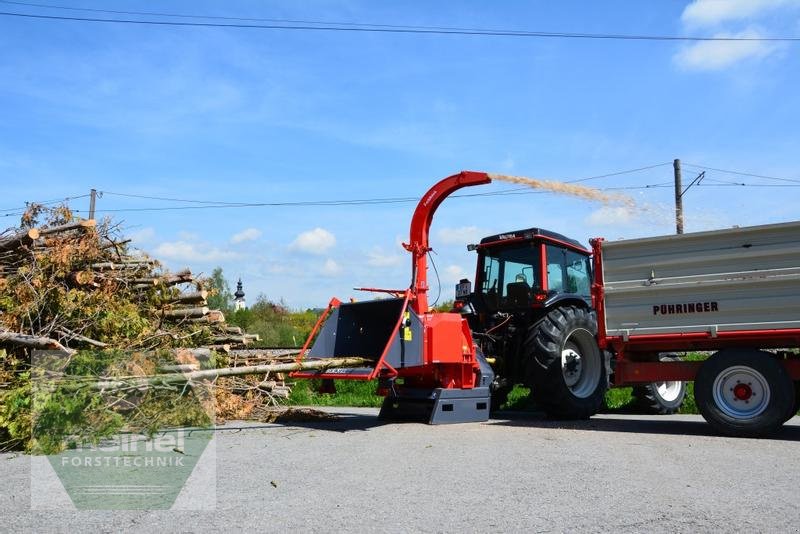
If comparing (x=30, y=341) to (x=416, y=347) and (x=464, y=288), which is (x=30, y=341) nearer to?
(x=416, y=347)

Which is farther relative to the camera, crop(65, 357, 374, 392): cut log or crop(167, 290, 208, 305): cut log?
crop(167, 290, 208, 305): cut log

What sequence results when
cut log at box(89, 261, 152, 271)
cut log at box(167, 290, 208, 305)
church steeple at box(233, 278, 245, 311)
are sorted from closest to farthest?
cut log at box(89, 261, 152, 271)
cut log at box(167, 290, 208, 305)
church steeple at box(233, 278, 245, 311)

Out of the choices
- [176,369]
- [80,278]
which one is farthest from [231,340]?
[176,369]

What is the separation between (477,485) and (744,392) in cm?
413

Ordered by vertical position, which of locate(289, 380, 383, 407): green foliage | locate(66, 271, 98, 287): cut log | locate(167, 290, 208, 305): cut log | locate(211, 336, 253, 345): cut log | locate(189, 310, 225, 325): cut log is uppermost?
locate(66, 271, 98, 287): cut log

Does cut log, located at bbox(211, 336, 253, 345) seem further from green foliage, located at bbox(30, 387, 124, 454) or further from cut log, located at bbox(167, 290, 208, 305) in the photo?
green foliage, located at bbox(30, 387, 124, 454)

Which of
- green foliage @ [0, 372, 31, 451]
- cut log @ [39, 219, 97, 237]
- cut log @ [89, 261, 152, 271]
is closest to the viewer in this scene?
green foliage @ [0, 372, 31, 451]

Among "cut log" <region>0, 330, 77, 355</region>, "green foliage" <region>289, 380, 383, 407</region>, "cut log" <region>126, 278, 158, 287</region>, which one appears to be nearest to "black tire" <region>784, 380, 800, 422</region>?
"green foliage" <region>289, 380, 383, 407</region>

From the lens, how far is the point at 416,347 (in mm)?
8695

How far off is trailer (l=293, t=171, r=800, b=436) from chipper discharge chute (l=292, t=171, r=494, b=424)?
0.06ft

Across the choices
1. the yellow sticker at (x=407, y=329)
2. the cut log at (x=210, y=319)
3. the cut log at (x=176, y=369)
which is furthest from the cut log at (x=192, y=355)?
the yellow sticker at (x=407, y=329)

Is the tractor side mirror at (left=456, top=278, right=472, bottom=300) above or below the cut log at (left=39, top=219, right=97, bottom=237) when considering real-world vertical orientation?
below

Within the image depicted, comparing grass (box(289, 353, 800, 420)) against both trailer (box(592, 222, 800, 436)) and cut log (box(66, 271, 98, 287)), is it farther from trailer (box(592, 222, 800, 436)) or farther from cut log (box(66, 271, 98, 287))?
cut log (box(66, 271, 98, 287))

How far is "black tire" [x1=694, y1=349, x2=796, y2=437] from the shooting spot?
7.69 m
